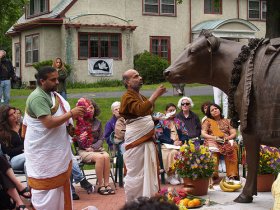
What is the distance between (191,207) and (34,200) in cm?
202

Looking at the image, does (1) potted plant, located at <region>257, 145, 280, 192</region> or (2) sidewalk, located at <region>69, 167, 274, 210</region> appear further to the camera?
(1) potted plant, located at <region>257, 145, 280, 192</region>

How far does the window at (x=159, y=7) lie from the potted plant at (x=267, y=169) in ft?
84.6

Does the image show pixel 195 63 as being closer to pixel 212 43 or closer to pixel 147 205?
pixel 212 43

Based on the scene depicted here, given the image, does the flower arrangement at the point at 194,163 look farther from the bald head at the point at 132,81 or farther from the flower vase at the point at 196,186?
the bald head at the point at 132,81

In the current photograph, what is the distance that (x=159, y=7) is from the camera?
111 feet

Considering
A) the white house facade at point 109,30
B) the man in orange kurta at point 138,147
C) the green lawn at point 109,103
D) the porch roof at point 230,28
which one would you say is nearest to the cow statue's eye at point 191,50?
the man in orange kurta at point 138,147

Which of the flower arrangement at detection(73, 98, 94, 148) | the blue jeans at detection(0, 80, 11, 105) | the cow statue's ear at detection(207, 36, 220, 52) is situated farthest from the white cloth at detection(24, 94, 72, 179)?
the blue jeans at detection(0, 80, 11, 105)

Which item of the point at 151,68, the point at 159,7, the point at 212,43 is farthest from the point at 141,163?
the point at 159,7

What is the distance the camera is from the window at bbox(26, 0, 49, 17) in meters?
32.4

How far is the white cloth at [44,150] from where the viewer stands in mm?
6141

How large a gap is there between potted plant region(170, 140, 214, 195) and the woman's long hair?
2792mm

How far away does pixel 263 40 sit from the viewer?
6.29 m

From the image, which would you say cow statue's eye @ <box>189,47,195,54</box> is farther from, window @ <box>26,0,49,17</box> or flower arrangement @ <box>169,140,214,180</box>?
window @ <box>26,0,49,17</box>

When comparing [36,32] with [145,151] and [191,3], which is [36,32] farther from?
[145,151]
